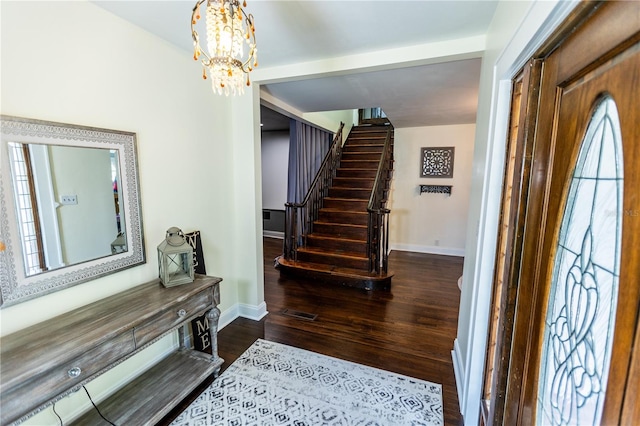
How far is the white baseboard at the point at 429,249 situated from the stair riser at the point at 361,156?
186 centimetres

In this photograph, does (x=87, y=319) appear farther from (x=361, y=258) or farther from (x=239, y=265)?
(x=361, y=258)

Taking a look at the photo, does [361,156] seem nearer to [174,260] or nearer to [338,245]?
[338,245]

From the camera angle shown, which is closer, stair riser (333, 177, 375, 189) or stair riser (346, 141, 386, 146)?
stair riser (333, 177, 375, 189)

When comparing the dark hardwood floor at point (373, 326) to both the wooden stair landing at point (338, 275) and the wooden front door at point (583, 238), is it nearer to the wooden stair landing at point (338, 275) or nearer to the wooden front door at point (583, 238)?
the wooden stair landing at point (338, 275)

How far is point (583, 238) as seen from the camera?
806mm

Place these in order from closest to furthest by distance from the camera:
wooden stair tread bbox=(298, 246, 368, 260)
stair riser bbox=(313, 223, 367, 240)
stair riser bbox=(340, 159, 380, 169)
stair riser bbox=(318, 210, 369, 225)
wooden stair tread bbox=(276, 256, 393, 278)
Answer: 1. wooden stair tread bbox=(276, 256, 393, 278)
2. wooden stair tread bbox=(298, 246, 368, 260)
3. stair riser bbox=(313, 223, 367, 240)
4. stair riser bbox=(318, 210, 369, 225)
5. stair riser bbox=(340, 159, 380, 169)

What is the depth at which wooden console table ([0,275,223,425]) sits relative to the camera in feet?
3.80

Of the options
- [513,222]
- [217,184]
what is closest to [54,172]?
[217,184]

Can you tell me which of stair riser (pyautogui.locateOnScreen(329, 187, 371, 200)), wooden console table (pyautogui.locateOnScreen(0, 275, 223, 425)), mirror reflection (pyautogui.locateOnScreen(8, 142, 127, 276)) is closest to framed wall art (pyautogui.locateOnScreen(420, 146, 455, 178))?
stair riser (pyautogui.locateOnScreen(329, 187, 371, 200))

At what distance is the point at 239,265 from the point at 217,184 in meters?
0.89

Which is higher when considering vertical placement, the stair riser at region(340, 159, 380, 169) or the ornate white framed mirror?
the stair riser at region(340, 159, 380, 169)

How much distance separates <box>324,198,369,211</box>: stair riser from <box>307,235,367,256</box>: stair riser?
86 cm

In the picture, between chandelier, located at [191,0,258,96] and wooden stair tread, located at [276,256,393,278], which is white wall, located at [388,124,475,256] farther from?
chandelier, located at [191,0,258,96]

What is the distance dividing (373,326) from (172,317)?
190 centimetres
